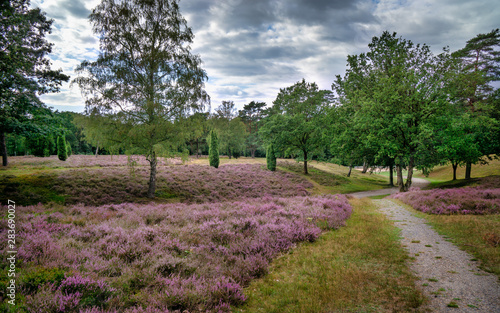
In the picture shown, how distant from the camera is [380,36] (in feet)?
83.2

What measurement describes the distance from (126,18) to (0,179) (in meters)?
13.6

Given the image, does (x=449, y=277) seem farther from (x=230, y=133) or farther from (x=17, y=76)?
(x=230, y=133)

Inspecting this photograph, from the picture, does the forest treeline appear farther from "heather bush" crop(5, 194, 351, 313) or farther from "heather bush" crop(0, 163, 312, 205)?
"heather bush" crop(5, 194, 351, 313)

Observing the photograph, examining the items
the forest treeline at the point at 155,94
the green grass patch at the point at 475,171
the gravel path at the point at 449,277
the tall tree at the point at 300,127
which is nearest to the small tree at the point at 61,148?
the forest treeline at the point at 155,94

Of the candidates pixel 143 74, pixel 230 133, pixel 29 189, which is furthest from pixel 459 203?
pixel 230 133

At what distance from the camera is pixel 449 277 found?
15.4 feet

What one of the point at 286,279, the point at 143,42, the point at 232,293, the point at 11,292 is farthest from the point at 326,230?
the point at 143,42

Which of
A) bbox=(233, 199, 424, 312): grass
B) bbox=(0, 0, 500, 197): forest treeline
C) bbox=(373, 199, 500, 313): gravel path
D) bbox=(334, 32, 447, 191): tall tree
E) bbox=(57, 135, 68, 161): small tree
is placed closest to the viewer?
bbox=(373, 199, 500, 313): gravel path

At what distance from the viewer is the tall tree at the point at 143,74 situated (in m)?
14.6

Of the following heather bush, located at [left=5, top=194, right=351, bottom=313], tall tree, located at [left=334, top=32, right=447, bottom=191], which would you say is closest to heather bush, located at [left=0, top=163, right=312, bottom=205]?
heather bush, located at [left=5, top=194, right=351, bottom=313]

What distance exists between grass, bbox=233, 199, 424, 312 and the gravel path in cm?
30

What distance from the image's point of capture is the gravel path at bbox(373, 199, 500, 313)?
146 inches

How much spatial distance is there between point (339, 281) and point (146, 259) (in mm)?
4615

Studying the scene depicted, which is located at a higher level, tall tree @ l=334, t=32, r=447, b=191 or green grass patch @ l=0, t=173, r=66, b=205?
tall tree @ l=334, t=32, r=447, b=191
